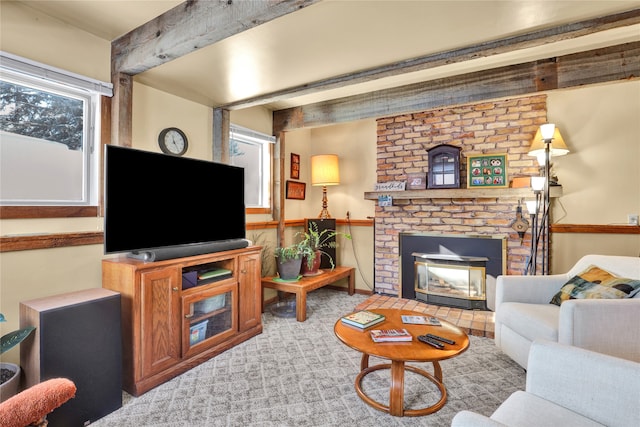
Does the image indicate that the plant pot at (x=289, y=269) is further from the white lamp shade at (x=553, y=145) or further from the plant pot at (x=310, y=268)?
the white lamp shade at (x=553, y=145)

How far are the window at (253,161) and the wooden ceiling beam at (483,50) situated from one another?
785mm

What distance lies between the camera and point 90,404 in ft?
5.52

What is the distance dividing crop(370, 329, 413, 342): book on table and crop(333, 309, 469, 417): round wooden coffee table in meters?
0.03

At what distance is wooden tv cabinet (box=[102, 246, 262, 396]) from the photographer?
195 centimetres

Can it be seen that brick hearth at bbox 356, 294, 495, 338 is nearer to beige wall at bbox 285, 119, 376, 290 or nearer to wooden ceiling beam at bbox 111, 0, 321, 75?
beige wall at bbox 285, 119, 376, 290

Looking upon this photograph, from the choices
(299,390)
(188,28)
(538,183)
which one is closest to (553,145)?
(538,183)

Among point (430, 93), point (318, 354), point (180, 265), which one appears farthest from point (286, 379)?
point (430, 93)

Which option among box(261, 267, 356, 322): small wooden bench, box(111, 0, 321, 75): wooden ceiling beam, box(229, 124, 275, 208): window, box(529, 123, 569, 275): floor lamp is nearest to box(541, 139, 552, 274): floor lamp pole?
box(529, 123, 569, 275): floor lamp

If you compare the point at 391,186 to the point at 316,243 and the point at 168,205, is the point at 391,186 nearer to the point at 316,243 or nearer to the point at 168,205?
the point at 316,243

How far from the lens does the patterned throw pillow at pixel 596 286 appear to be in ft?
6.32

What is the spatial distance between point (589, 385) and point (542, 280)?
143 cm

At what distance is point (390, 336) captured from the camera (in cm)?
181

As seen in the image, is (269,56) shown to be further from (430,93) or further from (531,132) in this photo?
(531,132)

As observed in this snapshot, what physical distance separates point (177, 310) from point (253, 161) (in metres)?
2.15
